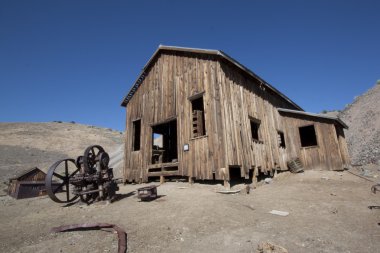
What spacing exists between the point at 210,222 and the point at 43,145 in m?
50.1

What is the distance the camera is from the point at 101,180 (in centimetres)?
955

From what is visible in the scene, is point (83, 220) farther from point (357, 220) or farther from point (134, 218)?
point (357, 220)

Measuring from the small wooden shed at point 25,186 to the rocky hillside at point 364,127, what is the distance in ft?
91.1

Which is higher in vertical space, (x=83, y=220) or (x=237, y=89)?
(x=237, y=89)

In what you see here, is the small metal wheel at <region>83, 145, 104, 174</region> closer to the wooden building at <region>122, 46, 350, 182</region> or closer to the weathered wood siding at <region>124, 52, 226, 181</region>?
the wooden building at <region>122, 46, 350, 182</region>

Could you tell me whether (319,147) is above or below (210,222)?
above

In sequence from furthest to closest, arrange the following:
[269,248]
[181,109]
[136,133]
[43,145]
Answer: [43,145]
[136,133]
[181,109]
[269,248]

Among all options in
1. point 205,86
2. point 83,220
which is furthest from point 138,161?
point 83,220

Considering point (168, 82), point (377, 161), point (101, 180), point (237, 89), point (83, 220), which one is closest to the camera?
point (83, 220)

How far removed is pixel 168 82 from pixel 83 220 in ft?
32.2

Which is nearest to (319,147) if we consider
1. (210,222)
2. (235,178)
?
(235,178)

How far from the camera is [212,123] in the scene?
11.5m

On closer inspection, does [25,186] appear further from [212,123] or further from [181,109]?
[212,123]

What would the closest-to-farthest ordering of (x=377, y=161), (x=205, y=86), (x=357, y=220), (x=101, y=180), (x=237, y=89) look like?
1. (x=357, y=220)
2. (x=101, y=180)
3. (x=205, y=86)
4. (x=237, y=89)
5. (x=377, y=161)
